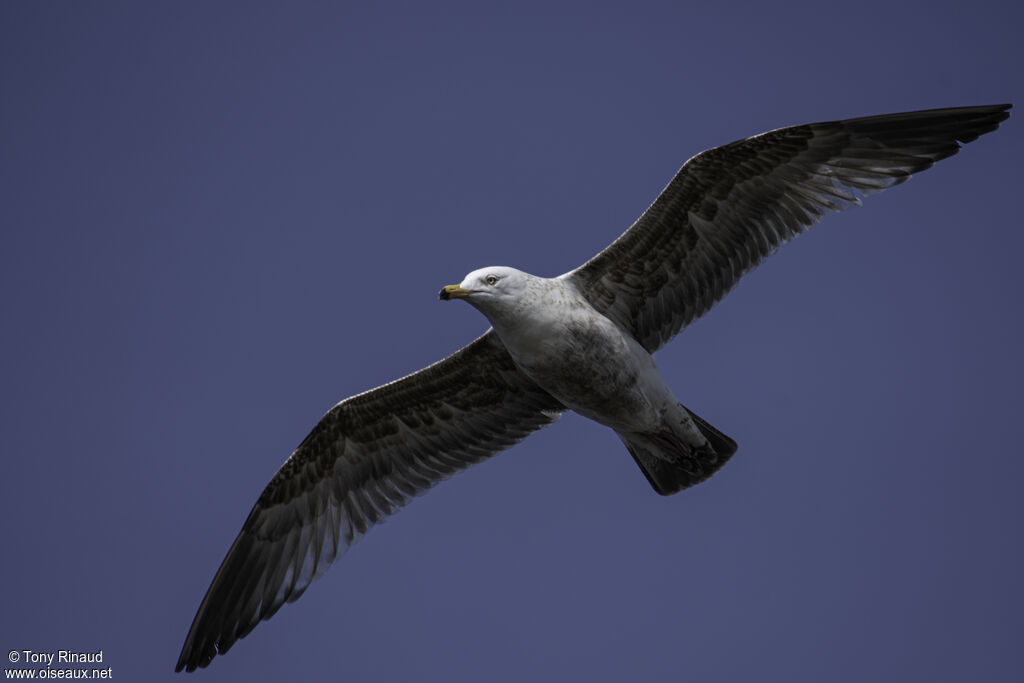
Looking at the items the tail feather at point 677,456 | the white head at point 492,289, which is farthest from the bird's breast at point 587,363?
the tail feather at point 677,456

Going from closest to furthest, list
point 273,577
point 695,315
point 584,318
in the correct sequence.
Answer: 1. point 584,318
2. point 695,315
3. point 273,577

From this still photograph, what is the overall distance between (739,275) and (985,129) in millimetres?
2593

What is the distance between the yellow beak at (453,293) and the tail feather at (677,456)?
240 cm

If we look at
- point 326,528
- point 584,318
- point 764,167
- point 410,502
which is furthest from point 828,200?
point 326,528

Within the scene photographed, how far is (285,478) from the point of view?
39.8 feet

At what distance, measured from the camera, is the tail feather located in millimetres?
10977

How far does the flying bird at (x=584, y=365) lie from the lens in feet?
33.9

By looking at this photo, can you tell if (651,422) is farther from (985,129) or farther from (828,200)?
(985,129)

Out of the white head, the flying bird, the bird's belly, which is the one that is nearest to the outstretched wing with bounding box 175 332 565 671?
the flying bird

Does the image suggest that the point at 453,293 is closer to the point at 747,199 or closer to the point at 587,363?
the point at 587,363

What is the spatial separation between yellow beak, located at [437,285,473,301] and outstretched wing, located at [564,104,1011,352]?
1269 mm

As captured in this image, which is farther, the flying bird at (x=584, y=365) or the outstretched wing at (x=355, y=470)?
the outstretched wing at (x=355, y=470)

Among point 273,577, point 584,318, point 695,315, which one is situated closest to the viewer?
point 584,318

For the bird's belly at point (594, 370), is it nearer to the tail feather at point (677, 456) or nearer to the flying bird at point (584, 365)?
the flying bird at point (584, 365)
